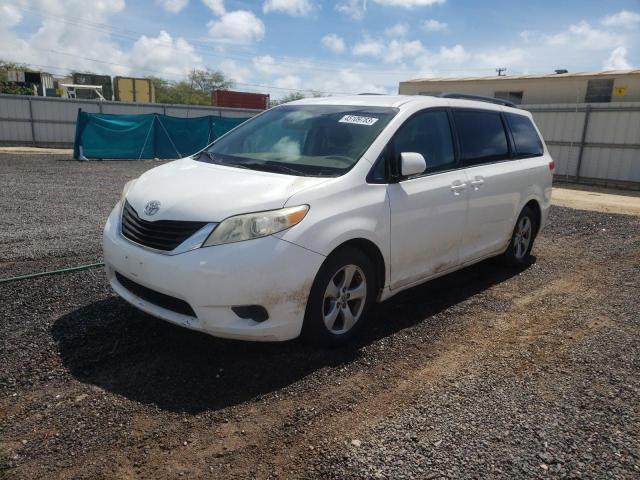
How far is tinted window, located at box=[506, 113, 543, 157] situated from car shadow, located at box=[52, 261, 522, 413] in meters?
2.57

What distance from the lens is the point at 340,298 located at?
3.71 metres

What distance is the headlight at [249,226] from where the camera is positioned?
3209mm

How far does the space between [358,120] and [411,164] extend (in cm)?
66

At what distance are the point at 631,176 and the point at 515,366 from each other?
1543cm

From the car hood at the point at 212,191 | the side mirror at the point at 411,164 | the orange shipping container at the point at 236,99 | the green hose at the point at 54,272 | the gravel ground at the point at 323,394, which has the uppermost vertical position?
the orange shipping container at the point at 236,99

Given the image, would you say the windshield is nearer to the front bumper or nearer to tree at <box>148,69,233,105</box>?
the front bumper

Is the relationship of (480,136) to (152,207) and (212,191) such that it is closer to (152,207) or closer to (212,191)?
(212,191)

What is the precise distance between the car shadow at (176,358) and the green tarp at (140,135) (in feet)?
54.6

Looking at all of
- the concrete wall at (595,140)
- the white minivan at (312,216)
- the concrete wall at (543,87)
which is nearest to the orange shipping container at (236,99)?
the concrete wall at (543,87)

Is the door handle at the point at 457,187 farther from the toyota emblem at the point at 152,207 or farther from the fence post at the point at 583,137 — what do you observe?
the fence post at the point at 583,137

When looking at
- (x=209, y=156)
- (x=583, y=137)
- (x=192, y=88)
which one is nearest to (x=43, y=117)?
(x=583, y=137)

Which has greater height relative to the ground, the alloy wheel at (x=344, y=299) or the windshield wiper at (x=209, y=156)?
the windshield wiper at (x=209, y=156)

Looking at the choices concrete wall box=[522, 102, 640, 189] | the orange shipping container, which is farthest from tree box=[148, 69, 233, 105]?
concrete wall box=[522, 102, 640, 189]

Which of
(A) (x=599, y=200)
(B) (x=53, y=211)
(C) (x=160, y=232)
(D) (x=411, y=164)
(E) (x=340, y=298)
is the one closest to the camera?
(C) (x=160, y=232)
